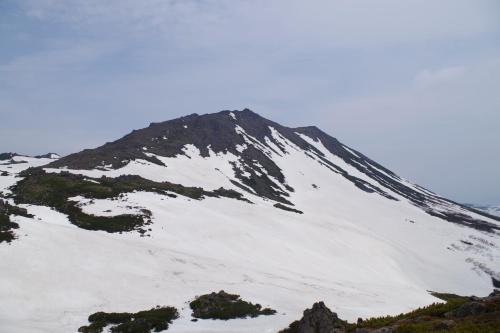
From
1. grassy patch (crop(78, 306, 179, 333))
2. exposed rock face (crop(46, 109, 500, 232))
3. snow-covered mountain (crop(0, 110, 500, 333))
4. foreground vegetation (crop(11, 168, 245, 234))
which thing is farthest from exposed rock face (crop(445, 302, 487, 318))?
exposed rock face (crop(46, 109, 500, 232))

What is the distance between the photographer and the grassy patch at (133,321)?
23938 millimetres

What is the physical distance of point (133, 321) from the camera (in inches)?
970

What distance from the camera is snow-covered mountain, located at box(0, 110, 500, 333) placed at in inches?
1126

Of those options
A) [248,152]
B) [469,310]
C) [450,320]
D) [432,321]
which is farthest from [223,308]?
[248,152]

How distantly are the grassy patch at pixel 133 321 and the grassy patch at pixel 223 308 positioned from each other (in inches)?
65.8

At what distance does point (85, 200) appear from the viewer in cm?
5028

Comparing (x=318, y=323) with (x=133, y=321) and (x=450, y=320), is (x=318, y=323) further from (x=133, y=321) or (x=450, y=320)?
(x=133, y=321)

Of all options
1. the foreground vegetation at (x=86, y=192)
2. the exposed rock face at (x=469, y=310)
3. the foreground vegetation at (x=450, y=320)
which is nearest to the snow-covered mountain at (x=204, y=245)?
the foreground vegetation at (x=86, y=192)

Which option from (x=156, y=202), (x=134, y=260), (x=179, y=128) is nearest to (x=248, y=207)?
(x=156, y=202)

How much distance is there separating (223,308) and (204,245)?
18.0 meters

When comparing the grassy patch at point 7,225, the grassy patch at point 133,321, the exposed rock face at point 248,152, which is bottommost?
the grassy patch at point 133,321

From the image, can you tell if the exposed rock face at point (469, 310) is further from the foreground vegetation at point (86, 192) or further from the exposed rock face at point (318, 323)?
the foreground vegetation at point (86, 192)

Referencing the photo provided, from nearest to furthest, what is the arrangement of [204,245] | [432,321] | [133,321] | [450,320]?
[450,320], [432,321], [133,321], [204,245]

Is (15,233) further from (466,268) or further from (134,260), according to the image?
(466,268)
